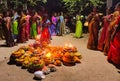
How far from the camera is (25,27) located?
16.0 m

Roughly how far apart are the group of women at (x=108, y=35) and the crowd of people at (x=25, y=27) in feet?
7.96

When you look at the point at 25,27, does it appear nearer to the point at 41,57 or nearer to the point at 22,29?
the point at 22,29

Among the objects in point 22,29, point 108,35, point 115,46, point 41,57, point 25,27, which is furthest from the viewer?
point 25,27

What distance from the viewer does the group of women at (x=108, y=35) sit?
10349 millimetres

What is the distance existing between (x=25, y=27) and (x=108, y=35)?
5.76 metres

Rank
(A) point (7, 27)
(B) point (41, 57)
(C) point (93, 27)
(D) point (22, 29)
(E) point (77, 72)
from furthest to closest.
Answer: (D) point (22, 29), (A) point (7, 27), (C) point (93, 27), (B) point (41, 57), (E) point (77, 72)

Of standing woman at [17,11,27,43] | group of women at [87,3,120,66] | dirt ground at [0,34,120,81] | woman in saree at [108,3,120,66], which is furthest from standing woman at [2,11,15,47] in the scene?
woman in saree at [108,3,120,66]

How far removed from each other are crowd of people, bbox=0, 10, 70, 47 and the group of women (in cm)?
243

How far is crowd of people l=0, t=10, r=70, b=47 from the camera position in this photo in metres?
14.4

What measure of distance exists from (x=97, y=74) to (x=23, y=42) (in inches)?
291

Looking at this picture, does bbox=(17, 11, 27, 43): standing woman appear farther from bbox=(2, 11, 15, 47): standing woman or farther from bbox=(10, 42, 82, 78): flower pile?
bbox=(10, 42, 82, 78): flower pile

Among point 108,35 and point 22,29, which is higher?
point 108,35

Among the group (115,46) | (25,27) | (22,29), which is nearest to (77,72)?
(115,46)

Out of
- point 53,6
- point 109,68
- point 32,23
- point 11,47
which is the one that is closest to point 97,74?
point 109,68
